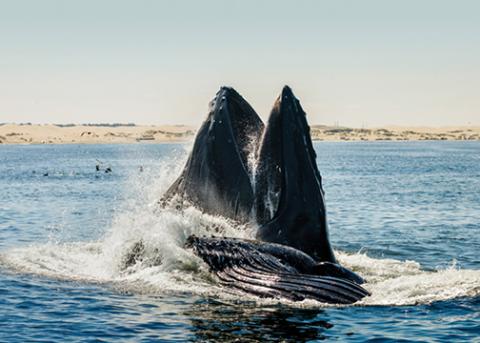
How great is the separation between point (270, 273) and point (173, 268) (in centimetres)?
350

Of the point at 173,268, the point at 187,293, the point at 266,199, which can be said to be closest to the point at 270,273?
the point at 266,199

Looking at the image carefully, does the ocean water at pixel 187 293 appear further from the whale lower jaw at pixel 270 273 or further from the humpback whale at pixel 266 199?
the humpback whale at pixel 266 199

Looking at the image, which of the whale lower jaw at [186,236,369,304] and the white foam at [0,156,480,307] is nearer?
the whale lower jaw at [186,236,369,304]

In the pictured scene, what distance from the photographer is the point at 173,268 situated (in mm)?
15898

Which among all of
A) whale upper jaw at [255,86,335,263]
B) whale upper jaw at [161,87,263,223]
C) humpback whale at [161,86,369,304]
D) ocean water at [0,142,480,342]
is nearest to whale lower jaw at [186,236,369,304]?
humpback whale at [161,86,369,304]

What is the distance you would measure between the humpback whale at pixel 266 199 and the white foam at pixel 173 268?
356 mm

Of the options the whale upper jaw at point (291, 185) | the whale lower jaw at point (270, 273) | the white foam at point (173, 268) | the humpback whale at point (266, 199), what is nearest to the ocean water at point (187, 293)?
the white foam at point (173, 268)

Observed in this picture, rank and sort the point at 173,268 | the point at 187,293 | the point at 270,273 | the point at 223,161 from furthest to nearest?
1. the point at 173,268
2. the point at 187,293
3. the point at 223,161
4. the point at 270,273

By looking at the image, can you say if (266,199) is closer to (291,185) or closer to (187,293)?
(291,185)

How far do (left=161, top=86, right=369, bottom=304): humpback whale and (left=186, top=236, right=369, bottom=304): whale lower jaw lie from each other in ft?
0.06

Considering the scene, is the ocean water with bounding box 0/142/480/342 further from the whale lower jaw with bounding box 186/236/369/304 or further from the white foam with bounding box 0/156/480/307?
the whale lower jaw with bounding box 186/236/369/304

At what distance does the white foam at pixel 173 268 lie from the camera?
47.4 feet

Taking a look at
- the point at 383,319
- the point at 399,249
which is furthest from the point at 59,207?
the point at 383,319

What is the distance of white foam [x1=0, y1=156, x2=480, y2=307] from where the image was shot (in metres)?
14.5
